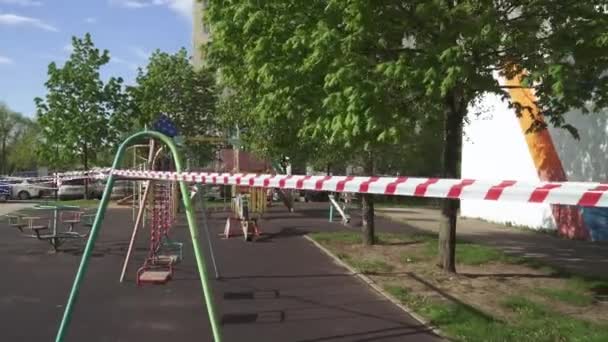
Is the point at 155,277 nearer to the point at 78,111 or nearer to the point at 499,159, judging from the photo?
the point at 499,159

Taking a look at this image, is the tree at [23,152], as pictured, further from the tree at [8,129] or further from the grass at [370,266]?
the grass at [370,266]

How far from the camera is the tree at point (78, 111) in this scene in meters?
34.4

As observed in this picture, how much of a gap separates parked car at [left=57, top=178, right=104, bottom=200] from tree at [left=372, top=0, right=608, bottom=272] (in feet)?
103

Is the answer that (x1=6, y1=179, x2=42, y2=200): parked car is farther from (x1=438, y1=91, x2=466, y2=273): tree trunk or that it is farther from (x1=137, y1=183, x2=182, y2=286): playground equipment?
(x1=438, y1=91, x2=466, y2=273): tree trunk

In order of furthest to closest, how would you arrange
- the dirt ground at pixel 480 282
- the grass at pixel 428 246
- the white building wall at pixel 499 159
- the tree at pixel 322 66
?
1. the white building wall at pixel 499 159
2. the grass at pixel 428 246
3. the tree at pixel 322 66
4. the dirt ground at pixel 480 282

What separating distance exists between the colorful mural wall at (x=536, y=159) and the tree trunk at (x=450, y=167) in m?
3.09

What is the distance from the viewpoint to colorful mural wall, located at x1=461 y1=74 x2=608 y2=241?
659 inches

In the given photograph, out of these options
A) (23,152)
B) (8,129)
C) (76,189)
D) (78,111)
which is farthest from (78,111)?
(8,129)

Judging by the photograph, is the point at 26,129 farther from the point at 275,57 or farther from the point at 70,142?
the point at 275,57

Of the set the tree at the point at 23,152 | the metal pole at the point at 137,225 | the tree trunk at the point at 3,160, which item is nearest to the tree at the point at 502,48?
the metal pole at the point at 137,225

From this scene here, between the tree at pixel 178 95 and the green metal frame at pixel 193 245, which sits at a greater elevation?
the tree at pixel 178 95

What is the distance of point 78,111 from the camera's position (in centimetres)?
3475

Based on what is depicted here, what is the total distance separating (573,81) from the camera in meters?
8.03

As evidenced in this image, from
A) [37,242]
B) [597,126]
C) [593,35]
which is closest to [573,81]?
[593,35]
